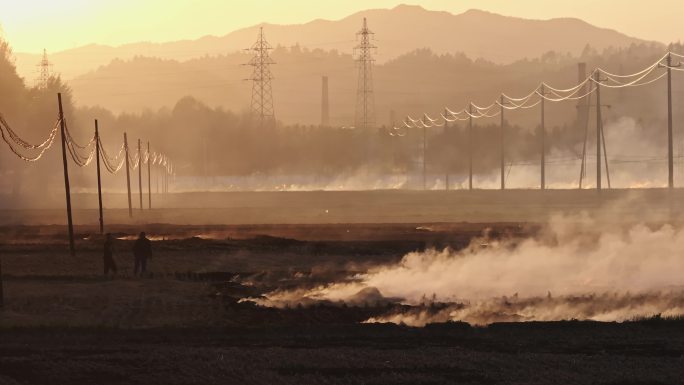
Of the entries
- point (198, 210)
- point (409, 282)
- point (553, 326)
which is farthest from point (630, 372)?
point (198, 210)

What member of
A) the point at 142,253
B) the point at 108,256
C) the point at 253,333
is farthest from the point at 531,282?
the point at 108,256

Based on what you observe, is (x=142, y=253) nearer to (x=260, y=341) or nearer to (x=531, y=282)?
(x=531, y=282)

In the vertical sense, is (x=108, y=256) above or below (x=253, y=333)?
above

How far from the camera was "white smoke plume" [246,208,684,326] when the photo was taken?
37.7 metres

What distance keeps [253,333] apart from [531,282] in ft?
46.9

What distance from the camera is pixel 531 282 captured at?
1764 inches

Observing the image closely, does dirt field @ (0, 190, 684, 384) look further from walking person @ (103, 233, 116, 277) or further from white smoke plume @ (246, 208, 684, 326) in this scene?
white smoke plume @ (246, 208, 684, 326)

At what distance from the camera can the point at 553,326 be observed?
33.7 m

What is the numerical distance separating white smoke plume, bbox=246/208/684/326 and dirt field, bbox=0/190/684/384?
1.93 m

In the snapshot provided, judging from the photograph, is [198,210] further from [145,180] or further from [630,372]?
[630,372]

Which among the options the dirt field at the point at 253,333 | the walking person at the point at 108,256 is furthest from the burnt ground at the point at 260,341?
the walking person at the point at 108,256

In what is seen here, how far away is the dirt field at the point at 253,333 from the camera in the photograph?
90.1ft

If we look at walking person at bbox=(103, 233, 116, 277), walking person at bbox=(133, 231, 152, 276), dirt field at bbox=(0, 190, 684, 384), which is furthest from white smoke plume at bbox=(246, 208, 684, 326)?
walking person at bbox=(103, 233, 116, 277)

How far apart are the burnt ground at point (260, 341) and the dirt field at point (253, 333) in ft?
0.14
